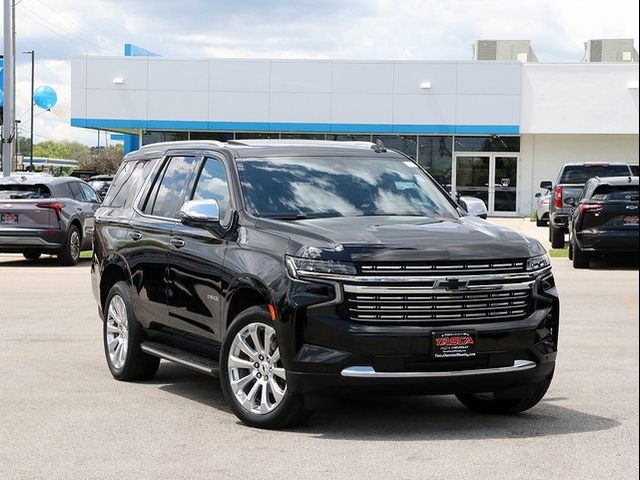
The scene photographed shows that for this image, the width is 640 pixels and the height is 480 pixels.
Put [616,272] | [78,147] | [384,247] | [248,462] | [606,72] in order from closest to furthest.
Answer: [248,462], [384,247], [616,272], [606,72], [78,147]

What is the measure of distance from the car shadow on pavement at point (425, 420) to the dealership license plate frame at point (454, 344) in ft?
1.57

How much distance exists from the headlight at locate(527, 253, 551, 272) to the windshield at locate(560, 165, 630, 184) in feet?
70.3

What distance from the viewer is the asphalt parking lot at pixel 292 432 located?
6.18m

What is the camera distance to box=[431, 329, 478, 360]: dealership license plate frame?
6.68m

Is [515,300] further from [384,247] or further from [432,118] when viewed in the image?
[432,118]

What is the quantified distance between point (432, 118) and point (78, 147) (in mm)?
151568

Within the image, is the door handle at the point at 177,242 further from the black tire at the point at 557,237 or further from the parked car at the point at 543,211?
the parked car at the point at 543,211

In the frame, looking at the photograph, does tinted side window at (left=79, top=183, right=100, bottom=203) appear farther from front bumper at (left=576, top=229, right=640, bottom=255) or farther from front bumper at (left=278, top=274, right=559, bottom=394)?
front bumper at (left=278, top=274, right=559, bottom=394)

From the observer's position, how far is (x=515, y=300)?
7004 mm

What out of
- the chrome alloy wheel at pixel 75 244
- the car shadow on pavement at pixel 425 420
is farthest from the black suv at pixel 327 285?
the chrome alloy wheel at pixel 75 244

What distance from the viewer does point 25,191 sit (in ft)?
70.5

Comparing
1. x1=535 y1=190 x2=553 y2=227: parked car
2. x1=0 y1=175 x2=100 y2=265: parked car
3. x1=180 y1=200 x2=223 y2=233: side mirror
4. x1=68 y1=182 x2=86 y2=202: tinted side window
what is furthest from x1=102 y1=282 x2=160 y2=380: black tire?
x1=535 y1=190 x2=553 y2=227: parked car

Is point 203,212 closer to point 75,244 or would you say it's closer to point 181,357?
point 181,357

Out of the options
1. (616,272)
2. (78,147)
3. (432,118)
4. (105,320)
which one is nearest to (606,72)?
(432,118)
